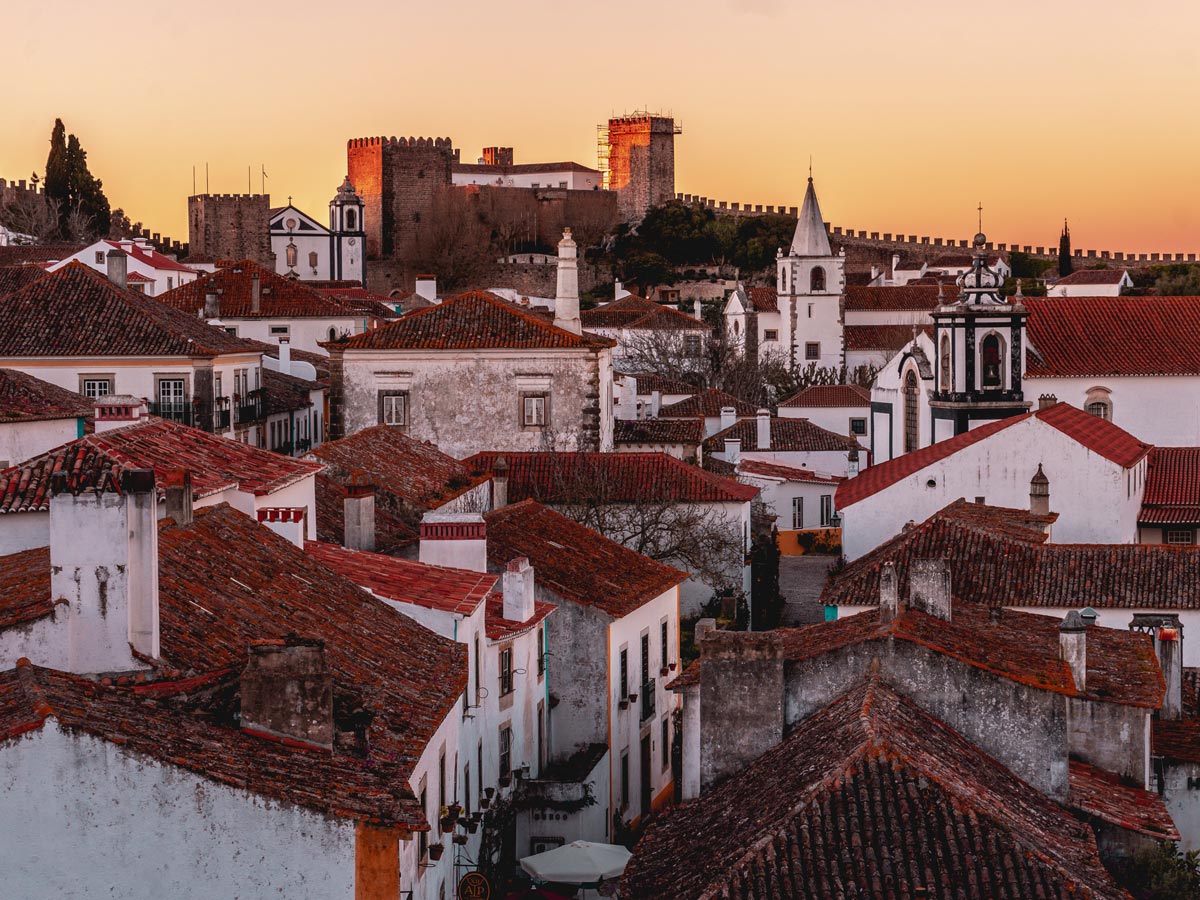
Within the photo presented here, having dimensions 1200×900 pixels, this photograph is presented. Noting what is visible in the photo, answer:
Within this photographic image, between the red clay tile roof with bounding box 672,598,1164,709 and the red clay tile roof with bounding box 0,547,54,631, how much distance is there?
16.7 ft

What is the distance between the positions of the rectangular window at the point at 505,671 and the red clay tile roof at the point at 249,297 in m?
36.2

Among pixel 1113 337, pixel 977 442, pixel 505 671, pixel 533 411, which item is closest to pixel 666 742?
pixel 505 671

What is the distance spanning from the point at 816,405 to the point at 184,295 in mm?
21726

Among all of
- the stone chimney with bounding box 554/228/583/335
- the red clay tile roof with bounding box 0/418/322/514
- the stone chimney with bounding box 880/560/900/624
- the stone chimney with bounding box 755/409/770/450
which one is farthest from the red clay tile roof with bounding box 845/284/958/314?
the stone chimney with bounding box 880/560/900/624

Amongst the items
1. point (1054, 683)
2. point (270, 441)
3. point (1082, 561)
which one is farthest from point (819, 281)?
point (1054, 683)

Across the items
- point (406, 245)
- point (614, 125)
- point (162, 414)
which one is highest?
point (614, 125)

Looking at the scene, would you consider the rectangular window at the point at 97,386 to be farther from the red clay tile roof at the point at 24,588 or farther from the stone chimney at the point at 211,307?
the red clay tile roof at the point at 24,588

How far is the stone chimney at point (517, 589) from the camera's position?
1988cm

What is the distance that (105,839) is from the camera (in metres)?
9.27

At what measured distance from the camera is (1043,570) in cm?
2605

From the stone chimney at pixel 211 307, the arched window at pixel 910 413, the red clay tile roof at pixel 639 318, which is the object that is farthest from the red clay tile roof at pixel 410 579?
the red clay tile roof at pixel 639 318

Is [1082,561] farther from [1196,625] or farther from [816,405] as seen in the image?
[816,405]

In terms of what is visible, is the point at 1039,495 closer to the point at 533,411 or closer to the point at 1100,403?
the point at 533,411

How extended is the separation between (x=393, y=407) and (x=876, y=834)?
90.4 feet
